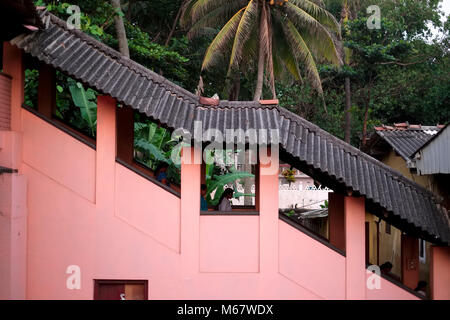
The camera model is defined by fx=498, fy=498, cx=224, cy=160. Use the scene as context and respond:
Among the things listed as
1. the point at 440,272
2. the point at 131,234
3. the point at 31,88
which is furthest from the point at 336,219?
the point at 31,88

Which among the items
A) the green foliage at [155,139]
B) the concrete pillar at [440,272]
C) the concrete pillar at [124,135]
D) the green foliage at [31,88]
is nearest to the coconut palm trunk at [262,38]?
the green foliage at [155,139]

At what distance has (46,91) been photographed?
420 inches

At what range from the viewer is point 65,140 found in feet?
31.6

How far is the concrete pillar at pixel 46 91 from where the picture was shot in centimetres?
1061

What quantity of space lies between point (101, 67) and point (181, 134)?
6.79ft

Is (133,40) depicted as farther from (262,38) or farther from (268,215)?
(268,215)

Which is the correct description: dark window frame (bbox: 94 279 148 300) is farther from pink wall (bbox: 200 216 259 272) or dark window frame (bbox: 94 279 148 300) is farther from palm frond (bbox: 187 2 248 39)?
palm frond (bbox: 187 2 248 39)

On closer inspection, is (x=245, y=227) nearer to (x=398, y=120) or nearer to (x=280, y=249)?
(x=280, y=249)

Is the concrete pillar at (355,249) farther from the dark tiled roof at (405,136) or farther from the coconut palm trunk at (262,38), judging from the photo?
the coconut palm trunk at (262,38)

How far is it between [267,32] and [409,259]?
34.7 feet

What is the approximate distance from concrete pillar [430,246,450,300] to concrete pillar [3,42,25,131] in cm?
864

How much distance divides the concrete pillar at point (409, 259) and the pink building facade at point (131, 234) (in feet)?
4.49
